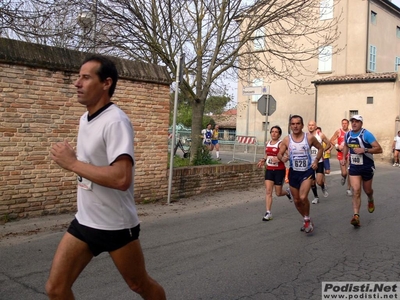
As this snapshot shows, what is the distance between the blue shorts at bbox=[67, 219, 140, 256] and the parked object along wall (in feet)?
17.1

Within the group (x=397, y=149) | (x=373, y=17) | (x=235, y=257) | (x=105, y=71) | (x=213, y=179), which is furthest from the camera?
(x=373, y=17)

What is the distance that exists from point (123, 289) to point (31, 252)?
6.62ft

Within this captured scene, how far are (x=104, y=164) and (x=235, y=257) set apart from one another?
3578 millimetres

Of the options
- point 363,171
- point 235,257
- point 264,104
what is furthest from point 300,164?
point 264,104

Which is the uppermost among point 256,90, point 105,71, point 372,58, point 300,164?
point 372,58

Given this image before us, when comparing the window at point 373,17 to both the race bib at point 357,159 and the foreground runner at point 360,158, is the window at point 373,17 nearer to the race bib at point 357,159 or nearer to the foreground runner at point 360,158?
the foreground runner at point 360,158

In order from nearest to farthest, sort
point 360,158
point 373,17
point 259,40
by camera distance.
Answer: point 360,158, point 259,40, point 373,17

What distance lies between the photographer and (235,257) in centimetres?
598

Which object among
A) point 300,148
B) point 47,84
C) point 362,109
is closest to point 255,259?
point 300,148

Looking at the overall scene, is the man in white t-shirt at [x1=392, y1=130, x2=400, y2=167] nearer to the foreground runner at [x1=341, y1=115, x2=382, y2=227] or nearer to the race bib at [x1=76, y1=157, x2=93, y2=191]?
the foreground runner at [x1=341, y1=115, x2=382, y2=227]

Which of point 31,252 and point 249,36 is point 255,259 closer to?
point 31,252

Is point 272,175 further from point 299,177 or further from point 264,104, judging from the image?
point 264,104

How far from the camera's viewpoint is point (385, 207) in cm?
1019

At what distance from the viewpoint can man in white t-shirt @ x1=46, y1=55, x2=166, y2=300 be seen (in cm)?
275
